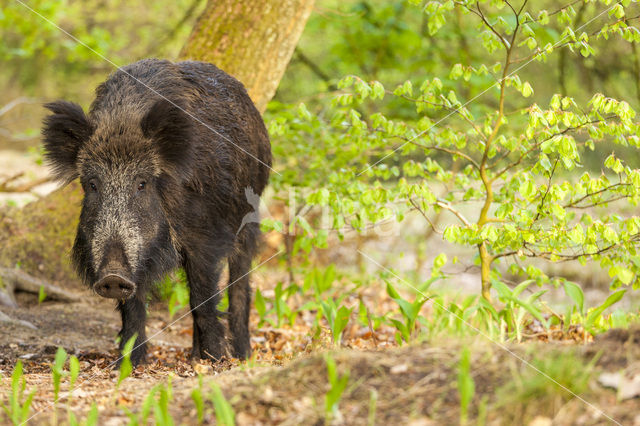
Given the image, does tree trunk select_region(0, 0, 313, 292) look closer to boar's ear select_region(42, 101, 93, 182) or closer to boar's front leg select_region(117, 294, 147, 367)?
boar's ear select_region(42, 101, 93, 182)

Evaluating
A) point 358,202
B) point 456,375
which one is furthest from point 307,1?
point 456,375

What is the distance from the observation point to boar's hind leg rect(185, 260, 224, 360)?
163 inches

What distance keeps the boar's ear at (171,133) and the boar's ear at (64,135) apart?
380 millimetres

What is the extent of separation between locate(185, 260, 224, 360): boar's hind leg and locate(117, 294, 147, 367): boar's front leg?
1.09ft

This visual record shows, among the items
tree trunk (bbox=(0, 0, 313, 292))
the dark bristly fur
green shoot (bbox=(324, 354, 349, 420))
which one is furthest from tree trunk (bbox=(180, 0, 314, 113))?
green shoot (bbox=(324, 354, 349, 420))

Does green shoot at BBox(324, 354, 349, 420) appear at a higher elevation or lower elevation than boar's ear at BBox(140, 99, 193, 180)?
lower

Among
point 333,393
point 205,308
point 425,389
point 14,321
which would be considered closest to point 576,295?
point 425,389

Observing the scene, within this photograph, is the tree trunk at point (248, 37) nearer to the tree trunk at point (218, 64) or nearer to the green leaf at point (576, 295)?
the tree trunk at point (218, 64)

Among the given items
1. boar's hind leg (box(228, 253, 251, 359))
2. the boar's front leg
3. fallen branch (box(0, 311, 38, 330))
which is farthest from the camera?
boar's hind leg (box(228, 253, 251, 359))

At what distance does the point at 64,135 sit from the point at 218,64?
1801 mm

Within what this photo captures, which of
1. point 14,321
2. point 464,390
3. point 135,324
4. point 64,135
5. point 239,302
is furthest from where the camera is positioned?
point 239,302

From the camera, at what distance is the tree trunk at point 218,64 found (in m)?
5.41

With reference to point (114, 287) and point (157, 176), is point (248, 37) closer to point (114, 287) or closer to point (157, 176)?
point (157, 176)

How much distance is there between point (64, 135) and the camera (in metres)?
3.91
